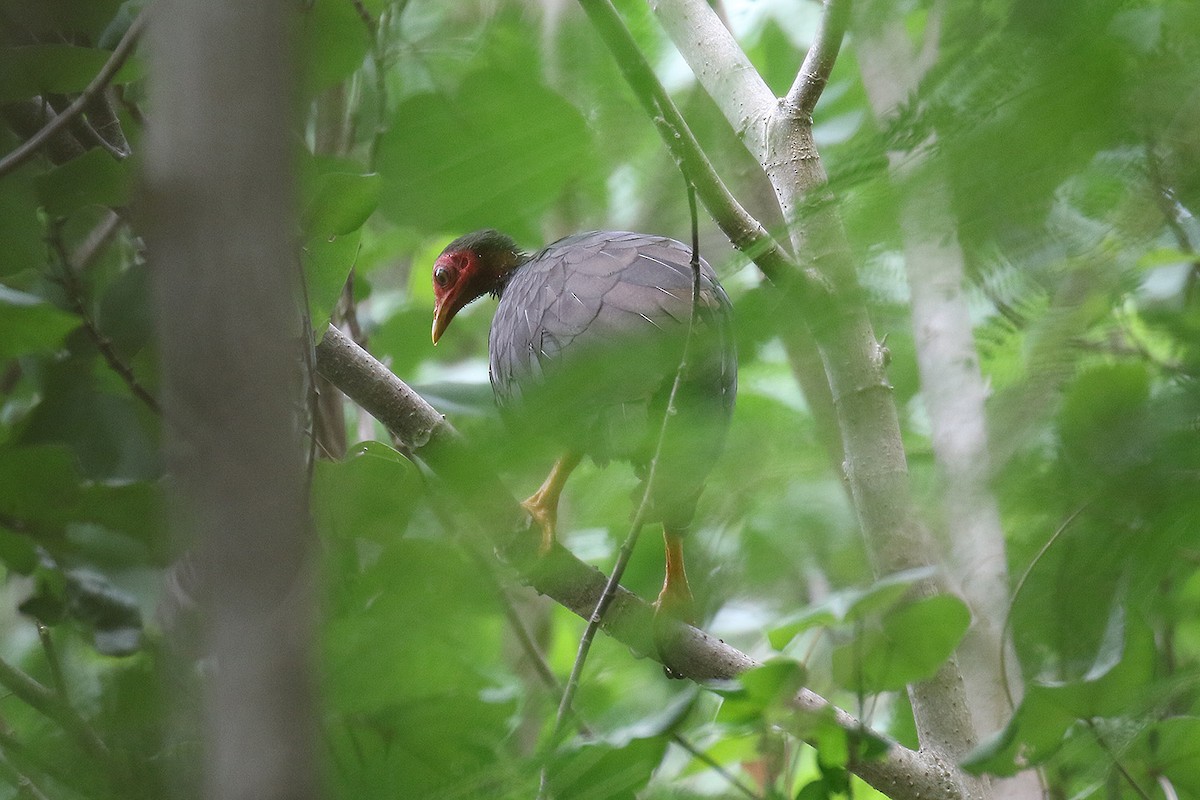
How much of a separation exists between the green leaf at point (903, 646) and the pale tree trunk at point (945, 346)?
4 cm

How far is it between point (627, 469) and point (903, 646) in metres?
0.35

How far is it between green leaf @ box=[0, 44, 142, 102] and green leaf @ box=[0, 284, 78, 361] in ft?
0.86

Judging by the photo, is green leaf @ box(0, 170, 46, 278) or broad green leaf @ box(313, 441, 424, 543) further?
green leaf @ box(0, 170, 46, 278)

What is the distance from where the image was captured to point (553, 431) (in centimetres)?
50

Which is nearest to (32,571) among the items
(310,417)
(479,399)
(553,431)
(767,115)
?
(310,417)

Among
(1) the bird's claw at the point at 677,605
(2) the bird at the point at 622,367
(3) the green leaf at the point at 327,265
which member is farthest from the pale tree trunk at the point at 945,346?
(3) the green leaf at the point at 327,265

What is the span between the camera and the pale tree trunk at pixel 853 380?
1.32 m

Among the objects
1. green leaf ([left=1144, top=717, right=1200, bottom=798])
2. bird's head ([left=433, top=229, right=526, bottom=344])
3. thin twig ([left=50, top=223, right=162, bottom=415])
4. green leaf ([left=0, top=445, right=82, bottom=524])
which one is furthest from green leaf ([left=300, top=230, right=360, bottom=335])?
bird's head ([left=433, top=229, right=526, bottom=344])

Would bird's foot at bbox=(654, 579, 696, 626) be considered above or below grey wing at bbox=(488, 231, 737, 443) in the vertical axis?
below

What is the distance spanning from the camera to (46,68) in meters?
0.92

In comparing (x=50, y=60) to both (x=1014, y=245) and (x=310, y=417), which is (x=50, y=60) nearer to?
(x=310, y=417)

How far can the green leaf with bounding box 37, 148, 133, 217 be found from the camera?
907mm

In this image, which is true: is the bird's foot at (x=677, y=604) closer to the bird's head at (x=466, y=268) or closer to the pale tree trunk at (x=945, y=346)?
the pale tree trunk at (x=945, y=346)

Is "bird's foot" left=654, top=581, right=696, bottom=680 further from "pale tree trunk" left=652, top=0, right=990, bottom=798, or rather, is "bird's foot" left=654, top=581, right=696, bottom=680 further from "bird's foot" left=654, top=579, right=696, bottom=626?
"pale tree trunk" left=652, top=0, right=990, bottom=798
